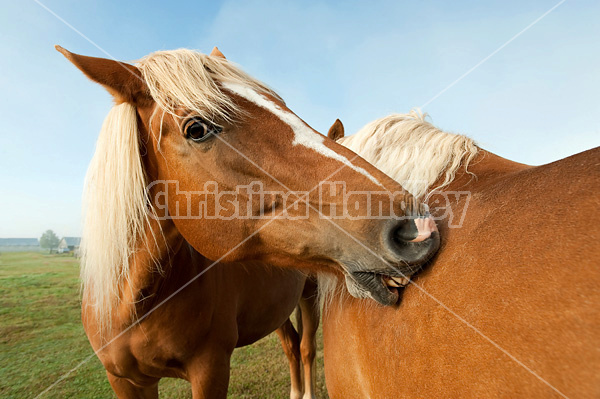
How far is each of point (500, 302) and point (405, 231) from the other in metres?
0.39

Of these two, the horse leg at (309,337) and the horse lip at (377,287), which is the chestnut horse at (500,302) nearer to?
the horse lip at (377,287)

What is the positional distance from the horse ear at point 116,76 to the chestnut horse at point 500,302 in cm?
163

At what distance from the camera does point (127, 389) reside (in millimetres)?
2703

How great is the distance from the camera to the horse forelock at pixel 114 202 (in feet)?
5.62

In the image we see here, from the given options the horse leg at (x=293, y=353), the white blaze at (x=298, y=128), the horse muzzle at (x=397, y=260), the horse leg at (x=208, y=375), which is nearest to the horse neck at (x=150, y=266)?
the horse leg at (x=208, y=375)

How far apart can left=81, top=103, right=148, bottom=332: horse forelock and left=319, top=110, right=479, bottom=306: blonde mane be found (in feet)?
3.86

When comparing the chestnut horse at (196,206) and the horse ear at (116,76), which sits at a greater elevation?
the horse ear at (116,76)

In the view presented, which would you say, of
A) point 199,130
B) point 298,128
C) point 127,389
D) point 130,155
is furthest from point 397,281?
point 127,389

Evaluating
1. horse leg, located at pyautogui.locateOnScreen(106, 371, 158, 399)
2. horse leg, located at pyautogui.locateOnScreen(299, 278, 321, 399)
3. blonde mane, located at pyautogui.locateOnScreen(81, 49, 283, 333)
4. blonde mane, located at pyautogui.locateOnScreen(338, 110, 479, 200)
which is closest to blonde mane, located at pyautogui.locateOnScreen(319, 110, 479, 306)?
blonde mane, located at pyautogui.locateOnScreen(338, 110, 479, 200)

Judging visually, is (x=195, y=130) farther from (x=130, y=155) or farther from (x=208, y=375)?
(x=208, y=375)

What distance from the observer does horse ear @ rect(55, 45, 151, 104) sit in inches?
60.8

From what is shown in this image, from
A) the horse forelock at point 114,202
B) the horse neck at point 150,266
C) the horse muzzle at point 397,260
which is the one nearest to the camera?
the horse muzzle at point 397,260

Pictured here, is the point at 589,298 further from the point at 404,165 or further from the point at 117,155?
the point at 117,155

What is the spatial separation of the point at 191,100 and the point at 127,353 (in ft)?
6.13
